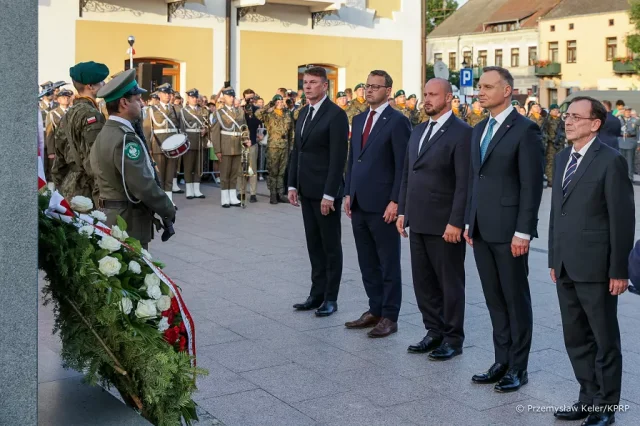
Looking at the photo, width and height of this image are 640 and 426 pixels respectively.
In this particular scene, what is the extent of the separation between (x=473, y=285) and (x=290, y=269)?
2.04m

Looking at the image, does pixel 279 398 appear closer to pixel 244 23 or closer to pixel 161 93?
pixel 161 93

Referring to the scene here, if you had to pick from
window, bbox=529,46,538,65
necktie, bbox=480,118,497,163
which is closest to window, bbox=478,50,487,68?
window, bbox=529,46,538,65

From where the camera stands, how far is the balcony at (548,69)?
232 feet

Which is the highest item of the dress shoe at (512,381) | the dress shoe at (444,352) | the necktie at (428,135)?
the necktie at (428,135)

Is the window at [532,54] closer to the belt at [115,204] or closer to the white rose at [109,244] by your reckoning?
the belt at [115,204]

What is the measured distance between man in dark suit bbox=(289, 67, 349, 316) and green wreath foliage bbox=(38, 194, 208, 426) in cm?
371

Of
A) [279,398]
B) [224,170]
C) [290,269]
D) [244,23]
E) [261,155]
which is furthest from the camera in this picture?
[244,23]

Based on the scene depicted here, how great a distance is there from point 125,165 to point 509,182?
2.43 m

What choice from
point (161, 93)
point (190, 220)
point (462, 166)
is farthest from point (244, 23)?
point (462, 166)

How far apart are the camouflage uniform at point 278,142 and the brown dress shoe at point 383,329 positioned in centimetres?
1013

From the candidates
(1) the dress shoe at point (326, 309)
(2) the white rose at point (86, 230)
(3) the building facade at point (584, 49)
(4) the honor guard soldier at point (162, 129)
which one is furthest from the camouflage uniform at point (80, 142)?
(3) the building facade at point (584, 49)

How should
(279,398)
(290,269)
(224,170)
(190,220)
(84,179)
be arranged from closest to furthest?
(279,398) < (84,179) < (290,269) < (190,220) < (224,170)

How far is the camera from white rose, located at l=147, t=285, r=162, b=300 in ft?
14.0

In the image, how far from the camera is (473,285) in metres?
9.51
